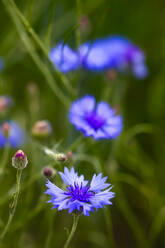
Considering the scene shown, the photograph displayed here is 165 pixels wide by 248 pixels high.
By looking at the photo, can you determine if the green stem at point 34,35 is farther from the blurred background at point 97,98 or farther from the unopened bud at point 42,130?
the unopened bud at point 42,130

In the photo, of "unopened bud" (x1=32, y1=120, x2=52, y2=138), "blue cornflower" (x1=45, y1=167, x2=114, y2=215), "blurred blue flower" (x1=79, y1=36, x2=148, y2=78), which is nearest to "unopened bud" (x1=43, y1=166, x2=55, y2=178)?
"blue cornflower" (x1=45, y1=167, x2=114, y2=215)

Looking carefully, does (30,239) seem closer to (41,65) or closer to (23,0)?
(41,65)

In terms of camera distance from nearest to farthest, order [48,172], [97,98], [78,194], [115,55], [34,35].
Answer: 1. [78,194]
2. [48,172]
3. [34,35]
4. [115,55]
5. [97,98]

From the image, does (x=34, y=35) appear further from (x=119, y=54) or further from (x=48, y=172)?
(x=119, y=54)

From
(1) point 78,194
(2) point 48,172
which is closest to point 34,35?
(2) point 48,172

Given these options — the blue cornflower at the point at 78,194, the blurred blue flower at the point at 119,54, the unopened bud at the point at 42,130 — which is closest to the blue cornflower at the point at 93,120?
the unopened bud at the point at 42,130

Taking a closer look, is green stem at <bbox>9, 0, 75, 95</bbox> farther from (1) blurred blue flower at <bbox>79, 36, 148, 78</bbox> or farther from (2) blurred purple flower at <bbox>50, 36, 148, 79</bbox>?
(1) blurred blue flower at <bbox>79, 36, 148, 78</bbox>

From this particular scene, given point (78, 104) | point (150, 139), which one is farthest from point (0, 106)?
point (150, 139)
